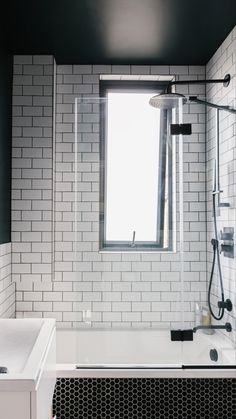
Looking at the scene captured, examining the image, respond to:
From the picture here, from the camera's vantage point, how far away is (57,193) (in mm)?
3527

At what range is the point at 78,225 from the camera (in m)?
Answer: 2.97

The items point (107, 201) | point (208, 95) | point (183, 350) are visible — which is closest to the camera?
point (183, 350)

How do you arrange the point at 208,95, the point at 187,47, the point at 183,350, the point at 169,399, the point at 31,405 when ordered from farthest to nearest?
the point at 208,95, the point at 187,47, the point at 183,350, the point at 169,399, the point at 31,405

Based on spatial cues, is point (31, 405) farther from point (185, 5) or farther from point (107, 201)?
point (185, 5)

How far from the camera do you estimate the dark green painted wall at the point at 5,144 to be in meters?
3.07

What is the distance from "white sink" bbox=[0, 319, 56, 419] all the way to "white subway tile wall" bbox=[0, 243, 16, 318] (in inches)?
33.8

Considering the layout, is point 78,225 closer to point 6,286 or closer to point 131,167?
point 131,167

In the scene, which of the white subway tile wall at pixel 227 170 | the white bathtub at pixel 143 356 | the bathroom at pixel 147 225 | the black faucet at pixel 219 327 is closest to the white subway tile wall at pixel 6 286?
the bathroom at pixel 147 225

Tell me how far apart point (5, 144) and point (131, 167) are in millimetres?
1120

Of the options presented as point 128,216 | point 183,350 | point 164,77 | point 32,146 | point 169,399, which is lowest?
point 169,399

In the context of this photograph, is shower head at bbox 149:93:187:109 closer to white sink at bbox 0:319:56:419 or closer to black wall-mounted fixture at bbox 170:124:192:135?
black wall-mounted fixture at bbox 170:124:192:135

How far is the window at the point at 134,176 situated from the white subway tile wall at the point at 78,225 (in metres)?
0.09

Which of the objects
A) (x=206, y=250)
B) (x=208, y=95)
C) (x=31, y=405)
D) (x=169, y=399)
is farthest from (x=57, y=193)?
(x=31, y=405)

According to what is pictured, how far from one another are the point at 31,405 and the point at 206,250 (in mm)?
1860
